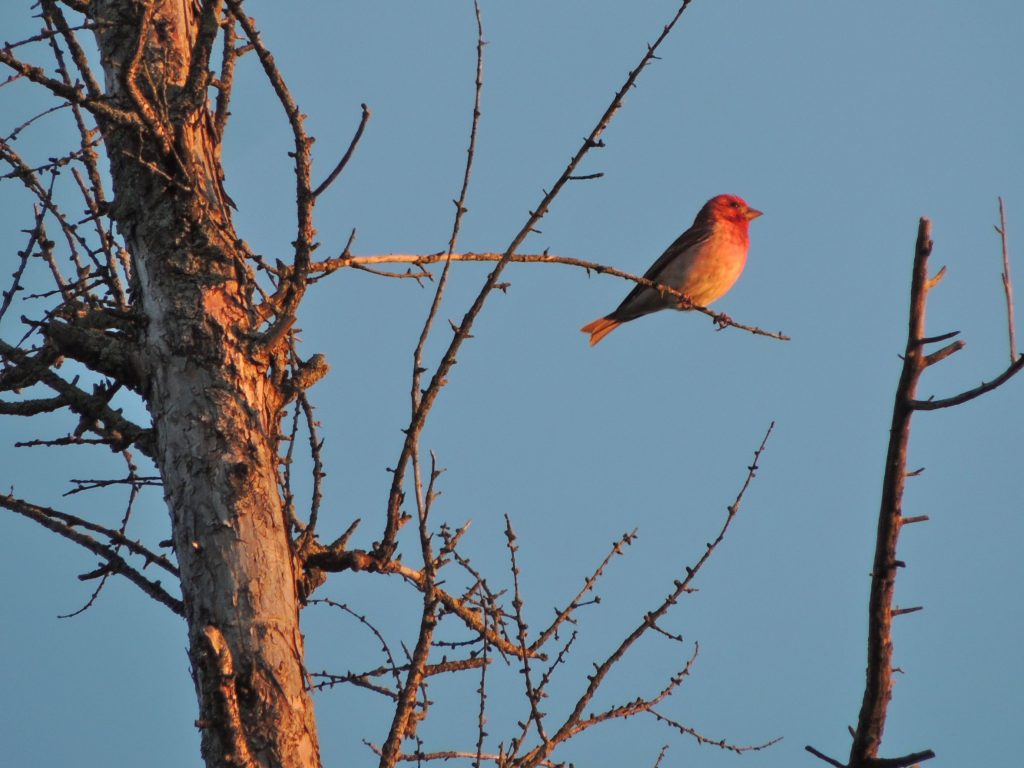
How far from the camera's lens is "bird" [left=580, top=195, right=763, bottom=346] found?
8156mm

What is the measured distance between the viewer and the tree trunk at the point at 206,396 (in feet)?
9.78

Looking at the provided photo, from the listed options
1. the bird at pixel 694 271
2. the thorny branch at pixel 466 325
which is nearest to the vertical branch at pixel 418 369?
the thorny branch at pixel 466 325

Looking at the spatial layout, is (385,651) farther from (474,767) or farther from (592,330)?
(592,330)

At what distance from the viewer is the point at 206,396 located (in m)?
3.33

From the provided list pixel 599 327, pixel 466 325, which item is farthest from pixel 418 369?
pixel 599 327

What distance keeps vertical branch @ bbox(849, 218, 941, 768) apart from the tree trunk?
5.14 feet

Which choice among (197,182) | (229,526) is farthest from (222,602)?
(197,182)

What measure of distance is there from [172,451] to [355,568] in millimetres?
598

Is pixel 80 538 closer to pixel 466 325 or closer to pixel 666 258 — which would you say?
pixel 466 325

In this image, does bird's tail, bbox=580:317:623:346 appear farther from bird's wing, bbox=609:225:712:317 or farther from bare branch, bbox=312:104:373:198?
bare branch, bbox=312:104:373:198

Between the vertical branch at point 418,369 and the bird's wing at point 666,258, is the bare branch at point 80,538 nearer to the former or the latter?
the vertical branch at point 418,369

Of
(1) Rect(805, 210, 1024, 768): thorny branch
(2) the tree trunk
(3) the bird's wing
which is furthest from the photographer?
(3) the bird's wing

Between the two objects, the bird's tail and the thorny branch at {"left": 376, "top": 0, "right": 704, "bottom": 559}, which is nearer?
the thorny branch at {"left": 376, "top": 0, "right": 704, "bottom": 559}

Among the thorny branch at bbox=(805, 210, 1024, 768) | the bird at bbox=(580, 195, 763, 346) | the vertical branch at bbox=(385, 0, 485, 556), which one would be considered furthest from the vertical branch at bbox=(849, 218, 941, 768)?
the bird at bbox=(580, 195, 763, 346)
